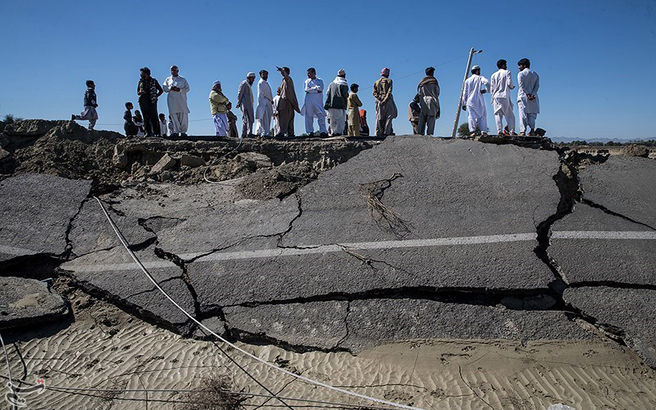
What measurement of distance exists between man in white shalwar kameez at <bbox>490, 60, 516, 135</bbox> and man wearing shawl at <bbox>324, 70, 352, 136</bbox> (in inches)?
149

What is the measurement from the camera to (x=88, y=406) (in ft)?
11.2

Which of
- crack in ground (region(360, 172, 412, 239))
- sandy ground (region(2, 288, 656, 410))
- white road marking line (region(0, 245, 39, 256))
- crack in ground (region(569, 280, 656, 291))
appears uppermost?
crack in ground (region(360, 172, 412, 239))

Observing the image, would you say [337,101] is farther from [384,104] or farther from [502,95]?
[502,95]

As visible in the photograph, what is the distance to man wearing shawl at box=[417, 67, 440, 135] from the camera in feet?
34.7

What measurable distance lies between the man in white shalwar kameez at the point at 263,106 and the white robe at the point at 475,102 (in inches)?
212

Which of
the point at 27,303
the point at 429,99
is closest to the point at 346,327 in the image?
the point at 27,303

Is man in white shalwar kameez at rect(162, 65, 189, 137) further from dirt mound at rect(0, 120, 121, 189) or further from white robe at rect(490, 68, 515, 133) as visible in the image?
white robe at rect(490, 68, 515, 133)

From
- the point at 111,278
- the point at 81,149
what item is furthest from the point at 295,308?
the point at 81,149

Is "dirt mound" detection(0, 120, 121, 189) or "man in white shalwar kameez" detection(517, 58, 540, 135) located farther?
"man in white shalwar kameez" detection(517, 58, 540, 135)

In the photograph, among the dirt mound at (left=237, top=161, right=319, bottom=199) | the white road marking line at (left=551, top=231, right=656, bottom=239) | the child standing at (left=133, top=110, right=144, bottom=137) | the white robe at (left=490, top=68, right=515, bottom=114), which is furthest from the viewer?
the child standing at (left=133, top=110, right=144, bottom=137)

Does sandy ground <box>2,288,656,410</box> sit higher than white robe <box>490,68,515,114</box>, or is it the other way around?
white robe <box>490,68,515,114</box>

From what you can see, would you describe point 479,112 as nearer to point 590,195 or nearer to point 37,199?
point 590,195

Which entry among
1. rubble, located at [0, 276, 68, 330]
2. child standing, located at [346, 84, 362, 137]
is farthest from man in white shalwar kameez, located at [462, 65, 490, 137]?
rubble, located at [0, 276, 68, 330]

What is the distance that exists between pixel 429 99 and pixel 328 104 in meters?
2.69
